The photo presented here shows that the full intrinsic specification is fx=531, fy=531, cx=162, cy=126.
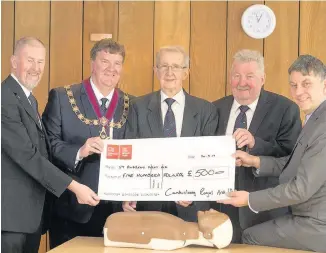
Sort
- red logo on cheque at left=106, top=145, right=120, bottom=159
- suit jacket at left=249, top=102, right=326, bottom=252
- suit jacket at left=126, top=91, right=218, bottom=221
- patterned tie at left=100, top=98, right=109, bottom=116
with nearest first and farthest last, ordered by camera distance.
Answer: suit jacket at left=249, top=102, right=326, bottom=252, red logo on cheque at left=106, top=145, right=120, bottom=159, suit jacket at left=126, top=91, right=218, bottom=221, patterned tie at left=100, top=98, right=109, bottom=116

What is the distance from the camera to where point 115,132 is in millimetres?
2711

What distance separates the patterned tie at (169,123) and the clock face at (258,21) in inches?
43.4

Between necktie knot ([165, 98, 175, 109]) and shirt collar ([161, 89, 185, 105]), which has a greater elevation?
shirt collar ([161, 89, 185, 105])

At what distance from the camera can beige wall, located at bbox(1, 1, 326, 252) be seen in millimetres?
3504

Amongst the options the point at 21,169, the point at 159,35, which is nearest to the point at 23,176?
the point at 21,169

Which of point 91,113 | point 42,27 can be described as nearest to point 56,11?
point 42,27

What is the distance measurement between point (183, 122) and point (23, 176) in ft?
2.65

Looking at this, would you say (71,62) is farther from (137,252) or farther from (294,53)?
(137,252)

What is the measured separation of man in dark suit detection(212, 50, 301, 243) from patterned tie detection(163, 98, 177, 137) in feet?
0.87

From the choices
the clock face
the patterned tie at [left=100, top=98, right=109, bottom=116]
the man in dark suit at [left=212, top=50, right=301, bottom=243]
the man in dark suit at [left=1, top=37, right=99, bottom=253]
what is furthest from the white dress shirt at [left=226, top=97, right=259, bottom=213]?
the clock face

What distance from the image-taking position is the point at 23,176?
2422mm

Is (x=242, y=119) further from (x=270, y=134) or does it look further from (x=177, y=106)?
(x=177, y=106)

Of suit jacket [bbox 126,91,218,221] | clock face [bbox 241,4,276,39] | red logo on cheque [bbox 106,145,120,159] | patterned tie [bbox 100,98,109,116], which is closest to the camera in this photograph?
red logo on cheque [bbox 106,145,120,159]

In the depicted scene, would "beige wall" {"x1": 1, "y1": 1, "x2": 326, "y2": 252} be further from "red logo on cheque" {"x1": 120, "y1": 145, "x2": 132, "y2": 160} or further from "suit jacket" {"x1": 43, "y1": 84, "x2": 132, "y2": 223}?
"red logo on cheque" {"x1": 120, "y1": 145, "x2": 132, "y2": 160}
